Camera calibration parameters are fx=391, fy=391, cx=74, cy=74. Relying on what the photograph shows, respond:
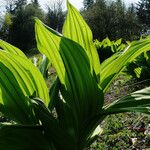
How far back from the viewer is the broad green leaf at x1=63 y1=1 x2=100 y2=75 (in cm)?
250

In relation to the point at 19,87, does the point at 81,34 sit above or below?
above

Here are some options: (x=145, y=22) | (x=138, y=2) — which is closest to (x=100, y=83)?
(x=145, y=22)

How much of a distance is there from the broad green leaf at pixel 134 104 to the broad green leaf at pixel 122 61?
0.21 metres

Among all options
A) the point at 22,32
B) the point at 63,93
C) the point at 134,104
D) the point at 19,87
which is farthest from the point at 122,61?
the point at 22,32

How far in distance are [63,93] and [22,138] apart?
1.24 feet

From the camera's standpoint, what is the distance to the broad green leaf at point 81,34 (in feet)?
8.20

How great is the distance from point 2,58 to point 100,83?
64 centimetres

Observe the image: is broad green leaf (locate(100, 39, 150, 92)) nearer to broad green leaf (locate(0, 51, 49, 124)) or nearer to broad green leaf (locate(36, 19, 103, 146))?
broad green leaf (locate(36, 19, 103, 146))

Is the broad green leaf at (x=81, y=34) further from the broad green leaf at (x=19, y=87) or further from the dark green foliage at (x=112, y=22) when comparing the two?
the dark green foliage at (x=112, y=22)

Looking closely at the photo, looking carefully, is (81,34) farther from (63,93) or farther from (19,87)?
(19,87)

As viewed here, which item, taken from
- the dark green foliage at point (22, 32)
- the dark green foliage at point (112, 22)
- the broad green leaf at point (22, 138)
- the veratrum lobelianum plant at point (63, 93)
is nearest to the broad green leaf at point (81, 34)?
the veratrum lobelianum plant at point (63, 93)

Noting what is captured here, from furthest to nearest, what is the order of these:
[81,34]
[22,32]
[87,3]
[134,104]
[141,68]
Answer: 1. [87,3]
2. [22,32]
3. [141,68]
4. [81,34]
5. [134,104]

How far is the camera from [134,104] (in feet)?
7.50

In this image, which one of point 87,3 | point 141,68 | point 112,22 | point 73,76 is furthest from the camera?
point 87,3
